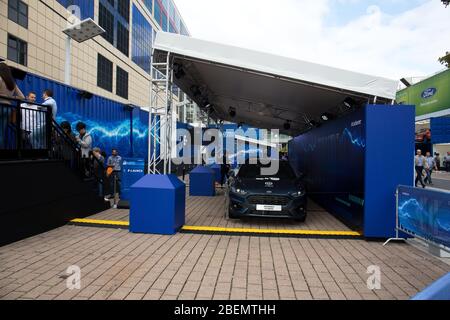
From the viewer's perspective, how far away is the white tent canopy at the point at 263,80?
6.95 m

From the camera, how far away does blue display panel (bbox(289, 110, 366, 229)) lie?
672 cm

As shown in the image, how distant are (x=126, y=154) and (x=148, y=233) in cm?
793

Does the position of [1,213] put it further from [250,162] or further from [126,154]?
[126,154]

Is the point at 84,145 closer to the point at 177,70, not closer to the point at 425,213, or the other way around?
the point at 177,70

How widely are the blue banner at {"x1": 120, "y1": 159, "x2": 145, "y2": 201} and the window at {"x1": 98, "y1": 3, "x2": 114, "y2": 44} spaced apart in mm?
22624

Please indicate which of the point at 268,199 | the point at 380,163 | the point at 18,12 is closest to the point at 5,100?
the point at 268,199

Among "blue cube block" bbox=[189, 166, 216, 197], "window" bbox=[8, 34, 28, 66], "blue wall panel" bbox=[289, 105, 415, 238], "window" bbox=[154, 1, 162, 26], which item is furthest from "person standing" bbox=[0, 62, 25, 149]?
"window" bbox=[154, 1, 162, 26]

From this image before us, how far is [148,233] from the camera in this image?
668 centimetres

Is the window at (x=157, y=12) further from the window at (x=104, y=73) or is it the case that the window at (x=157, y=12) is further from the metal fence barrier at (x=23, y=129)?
the metal fence barrier at (x=23, y=129)

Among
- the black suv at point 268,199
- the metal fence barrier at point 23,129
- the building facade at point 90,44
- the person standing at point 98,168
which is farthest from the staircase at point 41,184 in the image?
the black suv at point 268,199

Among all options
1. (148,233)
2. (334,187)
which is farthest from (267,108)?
(148,233)

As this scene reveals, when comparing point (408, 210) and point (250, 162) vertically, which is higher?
point (250, 162)

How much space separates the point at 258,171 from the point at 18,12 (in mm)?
17846

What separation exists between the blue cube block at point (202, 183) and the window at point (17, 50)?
13093 millimetres
